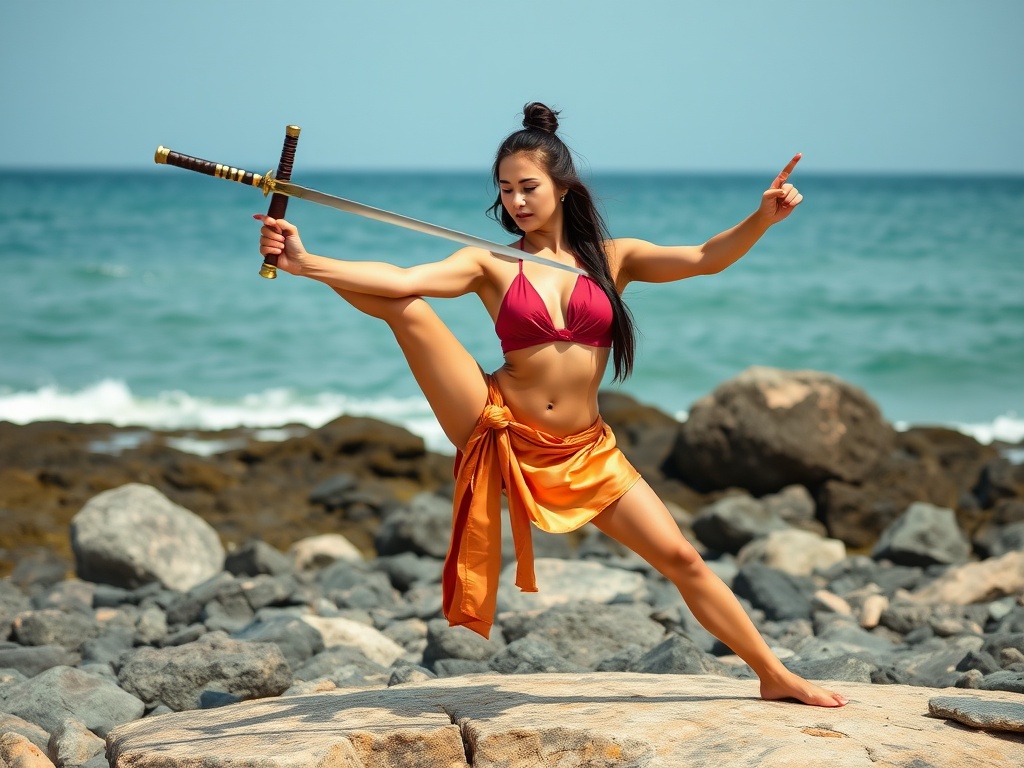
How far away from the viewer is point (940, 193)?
58750 mm

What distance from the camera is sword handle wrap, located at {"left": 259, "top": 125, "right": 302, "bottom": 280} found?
337cm

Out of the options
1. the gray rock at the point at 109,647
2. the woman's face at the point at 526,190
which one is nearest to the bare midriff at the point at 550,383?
the woman's face at the point at 526,190

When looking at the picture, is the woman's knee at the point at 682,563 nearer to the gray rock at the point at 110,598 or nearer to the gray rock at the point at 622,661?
the gray rock at the point at 622,661

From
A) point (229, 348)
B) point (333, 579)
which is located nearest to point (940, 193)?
point (229, 348)

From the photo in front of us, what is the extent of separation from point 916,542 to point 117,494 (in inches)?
211

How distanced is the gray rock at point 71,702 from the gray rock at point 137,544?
258 centimetres

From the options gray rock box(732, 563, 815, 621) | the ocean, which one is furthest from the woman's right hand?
gray rock box(732, 563, 815, 621)

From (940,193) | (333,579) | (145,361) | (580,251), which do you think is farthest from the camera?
(940,193)

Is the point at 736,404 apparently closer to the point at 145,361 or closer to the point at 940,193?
the point at 145,361

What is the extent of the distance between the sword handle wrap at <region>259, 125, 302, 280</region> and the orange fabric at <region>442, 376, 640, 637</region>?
0.88m

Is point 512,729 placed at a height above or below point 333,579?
above

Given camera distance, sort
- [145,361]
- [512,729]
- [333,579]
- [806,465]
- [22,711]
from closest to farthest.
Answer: [512,729] < [22,711] < [333,579] < [806,465] < [145,361]

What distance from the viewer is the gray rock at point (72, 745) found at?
4355mm

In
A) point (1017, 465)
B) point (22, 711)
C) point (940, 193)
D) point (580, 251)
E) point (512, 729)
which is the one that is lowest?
point (22, 711)
